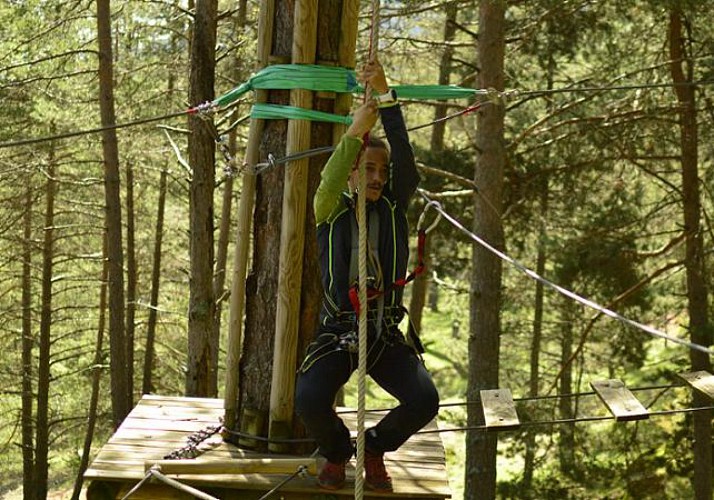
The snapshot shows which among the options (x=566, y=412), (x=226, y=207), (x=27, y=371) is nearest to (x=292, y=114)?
(x=226, y=207)

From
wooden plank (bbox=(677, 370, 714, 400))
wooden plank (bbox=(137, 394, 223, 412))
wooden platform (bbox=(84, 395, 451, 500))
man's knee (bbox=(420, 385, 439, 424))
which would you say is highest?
wooden plank (bbox=(677, 370, 714, 400))

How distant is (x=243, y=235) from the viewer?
392cm

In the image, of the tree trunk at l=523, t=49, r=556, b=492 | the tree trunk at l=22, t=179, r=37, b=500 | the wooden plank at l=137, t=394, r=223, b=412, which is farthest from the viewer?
the tree trunk at l=22, t=179, r=37, b=500

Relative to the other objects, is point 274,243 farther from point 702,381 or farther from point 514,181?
point 514,181

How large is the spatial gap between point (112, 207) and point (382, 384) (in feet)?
27.8

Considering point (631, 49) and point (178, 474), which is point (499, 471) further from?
point (178, 474)

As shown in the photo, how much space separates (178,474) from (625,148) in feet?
24.9

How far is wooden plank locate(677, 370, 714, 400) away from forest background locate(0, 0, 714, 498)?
408 cm

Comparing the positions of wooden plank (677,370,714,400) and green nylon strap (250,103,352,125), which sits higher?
green nylon strap (250,103,352,125)

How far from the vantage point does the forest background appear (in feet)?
32.3

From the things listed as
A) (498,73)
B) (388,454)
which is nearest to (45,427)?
(498,73)

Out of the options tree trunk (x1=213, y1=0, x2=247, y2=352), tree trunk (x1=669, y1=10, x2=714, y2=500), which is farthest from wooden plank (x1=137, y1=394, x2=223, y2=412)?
tree trunk (x1=669, y1=10, x2=714, y2=500)

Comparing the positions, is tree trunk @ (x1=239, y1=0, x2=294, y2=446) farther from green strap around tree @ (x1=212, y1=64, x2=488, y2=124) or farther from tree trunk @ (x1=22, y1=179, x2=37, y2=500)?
tree trunk @ (x1=22, y1=179, x2=37, y2=500)

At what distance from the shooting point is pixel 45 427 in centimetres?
1484
